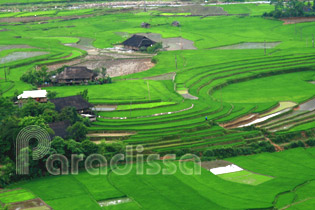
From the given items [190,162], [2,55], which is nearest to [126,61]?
[2,55]

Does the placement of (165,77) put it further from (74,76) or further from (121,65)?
(121,65)

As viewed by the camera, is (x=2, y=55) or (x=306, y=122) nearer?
(x=306, y=122)

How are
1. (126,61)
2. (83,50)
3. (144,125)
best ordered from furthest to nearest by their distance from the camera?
(83,50) < (126,61) < (144,125)

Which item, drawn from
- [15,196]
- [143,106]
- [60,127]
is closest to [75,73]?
[143,106]

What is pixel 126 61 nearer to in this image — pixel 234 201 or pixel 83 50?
pixel 83 50

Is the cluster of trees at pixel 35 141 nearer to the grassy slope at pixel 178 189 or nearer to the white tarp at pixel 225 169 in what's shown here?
the grassy slope at pixel 178 189

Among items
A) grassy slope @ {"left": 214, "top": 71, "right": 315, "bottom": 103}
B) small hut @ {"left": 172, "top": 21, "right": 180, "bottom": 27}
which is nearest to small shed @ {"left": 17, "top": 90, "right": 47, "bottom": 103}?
grassy slope @ {"left": 214, "top": 71, "right": 315, "bottom": 103}
